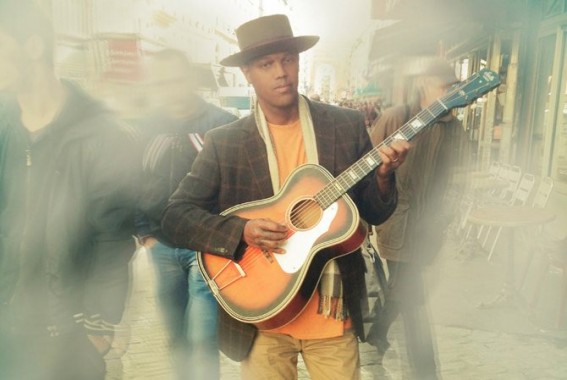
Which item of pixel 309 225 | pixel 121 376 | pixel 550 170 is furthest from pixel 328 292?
pixel 550 170

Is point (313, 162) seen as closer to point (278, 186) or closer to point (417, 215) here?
point (278, 186)

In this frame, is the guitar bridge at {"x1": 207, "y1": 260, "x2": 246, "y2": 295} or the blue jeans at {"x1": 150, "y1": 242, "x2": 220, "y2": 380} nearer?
the guitar bridge at {"x1": 207, "y1": 260, "x2": 246, "y2": 295}

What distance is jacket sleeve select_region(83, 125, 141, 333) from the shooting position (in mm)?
1216

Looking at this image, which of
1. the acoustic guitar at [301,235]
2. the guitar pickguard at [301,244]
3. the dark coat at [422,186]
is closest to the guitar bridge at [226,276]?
the acoustic guitar at [301,235]

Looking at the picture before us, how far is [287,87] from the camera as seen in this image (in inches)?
53.0

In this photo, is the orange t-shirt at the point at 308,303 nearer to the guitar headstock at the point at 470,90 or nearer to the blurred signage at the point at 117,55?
the guitar headstock at the point at 470,90

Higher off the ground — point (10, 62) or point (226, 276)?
point (10, 62)

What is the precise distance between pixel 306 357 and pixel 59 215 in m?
0.69

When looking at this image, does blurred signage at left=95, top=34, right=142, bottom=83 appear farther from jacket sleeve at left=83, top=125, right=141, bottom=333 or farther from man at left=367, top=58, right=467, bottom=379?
man at left=367, top=58, right=467, bottom=379

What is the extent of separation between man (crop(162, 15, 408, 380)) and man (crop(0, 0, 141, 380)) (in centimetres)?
22

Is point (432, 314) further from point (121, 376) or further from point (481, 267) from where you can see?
point (121, 376)

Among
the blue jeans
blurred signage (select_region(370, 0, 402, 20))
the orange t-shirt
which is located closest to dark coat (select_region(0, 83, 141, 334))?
the orange t-shirt

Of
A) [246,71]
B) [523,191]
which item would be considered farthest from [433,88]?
[523,191]

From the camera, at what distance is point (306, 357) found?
4.58 feet
